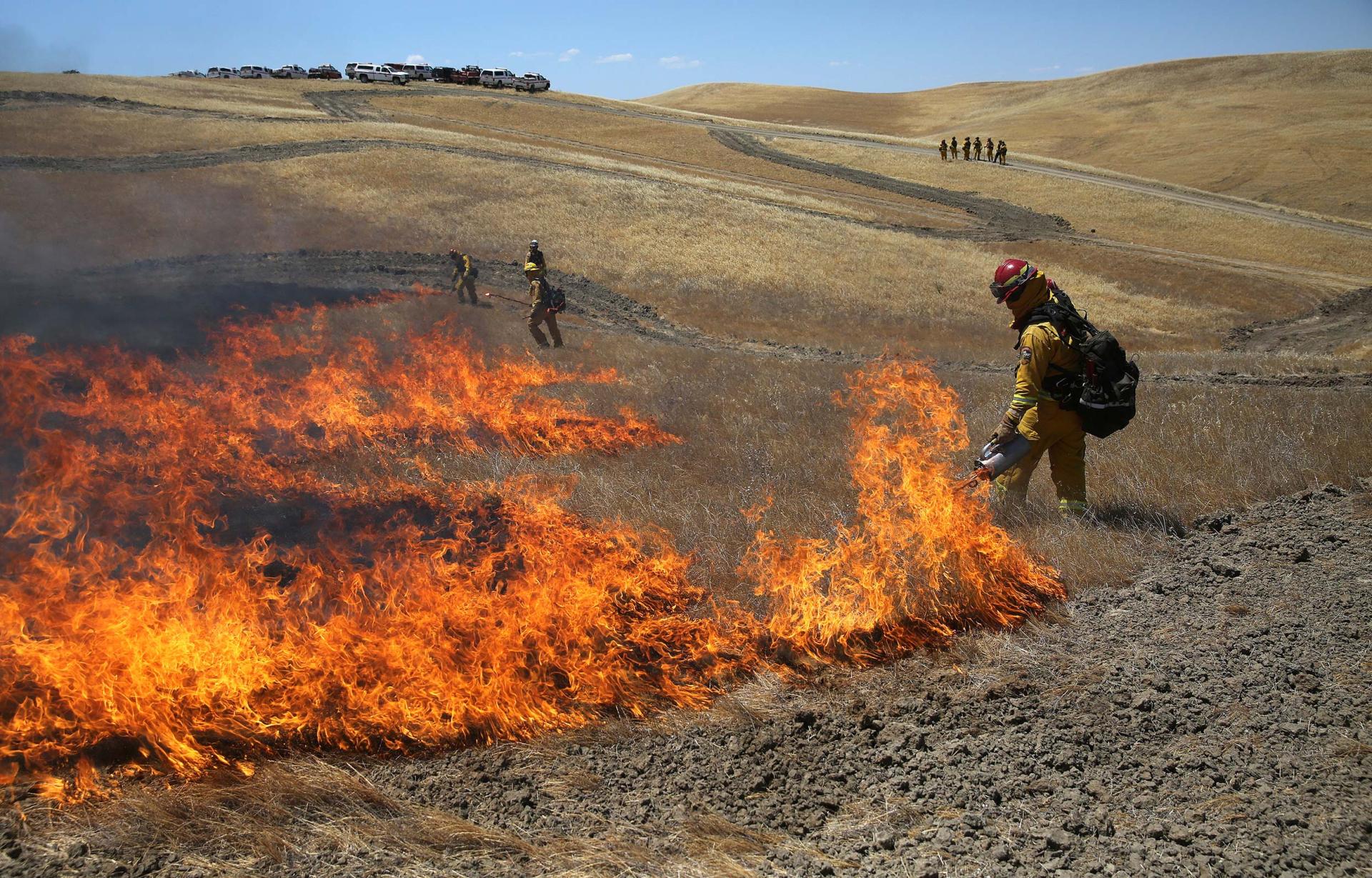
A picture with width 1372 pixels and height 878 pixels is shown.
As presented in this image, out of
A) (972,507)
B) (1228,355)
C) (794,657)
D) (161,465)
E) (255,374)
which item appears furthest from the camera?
(1228,355)

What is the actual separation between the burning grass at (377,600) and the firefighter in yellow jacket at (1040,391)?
2.22 ft

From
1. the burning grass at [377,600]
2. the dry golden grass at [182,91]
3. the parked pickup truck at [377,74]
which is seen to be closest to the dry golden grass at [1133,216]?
the dry golden grass at [182,91]

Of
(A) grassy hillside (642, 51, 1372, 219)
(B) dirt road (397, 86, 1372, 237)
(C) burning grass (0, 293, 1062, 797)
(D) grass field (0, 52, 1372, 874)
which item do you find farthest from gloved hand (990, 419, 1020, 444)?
(A) grassy hillside (642, 51, 1372, 219)

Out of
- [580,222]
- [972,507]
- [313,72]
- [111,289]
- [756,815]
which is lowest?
[756,815]

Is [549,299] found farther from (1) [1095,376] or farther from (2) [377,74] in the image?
(2) [377,74]

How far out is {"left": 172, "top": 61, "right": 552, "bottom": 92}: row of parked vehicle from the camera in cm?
5631

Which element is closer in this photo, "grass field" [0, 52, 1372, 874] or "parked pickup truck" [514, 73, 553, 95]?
"grass field" [0, 52, 1372, 874]

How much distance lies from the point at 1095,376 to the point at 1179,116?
230 ft

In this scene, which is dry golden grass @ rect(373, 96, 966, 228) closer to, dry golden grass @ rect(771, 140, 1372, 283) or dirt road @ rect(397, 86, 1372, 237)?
dirt road @ rect(397, 86, 1372, 237)

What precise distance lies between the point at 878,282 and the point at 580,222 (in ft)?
30.0

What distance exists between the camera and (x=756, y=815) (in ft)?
12.3

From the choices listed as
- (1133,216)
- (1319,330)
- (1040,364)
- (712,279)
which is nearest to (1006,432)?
(1040,364)

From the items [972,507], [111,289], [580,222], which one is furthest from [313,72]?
[972,507]

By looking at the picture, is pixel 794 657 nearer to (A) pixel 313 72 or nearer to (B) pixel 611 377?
(B) pixel 611 377
